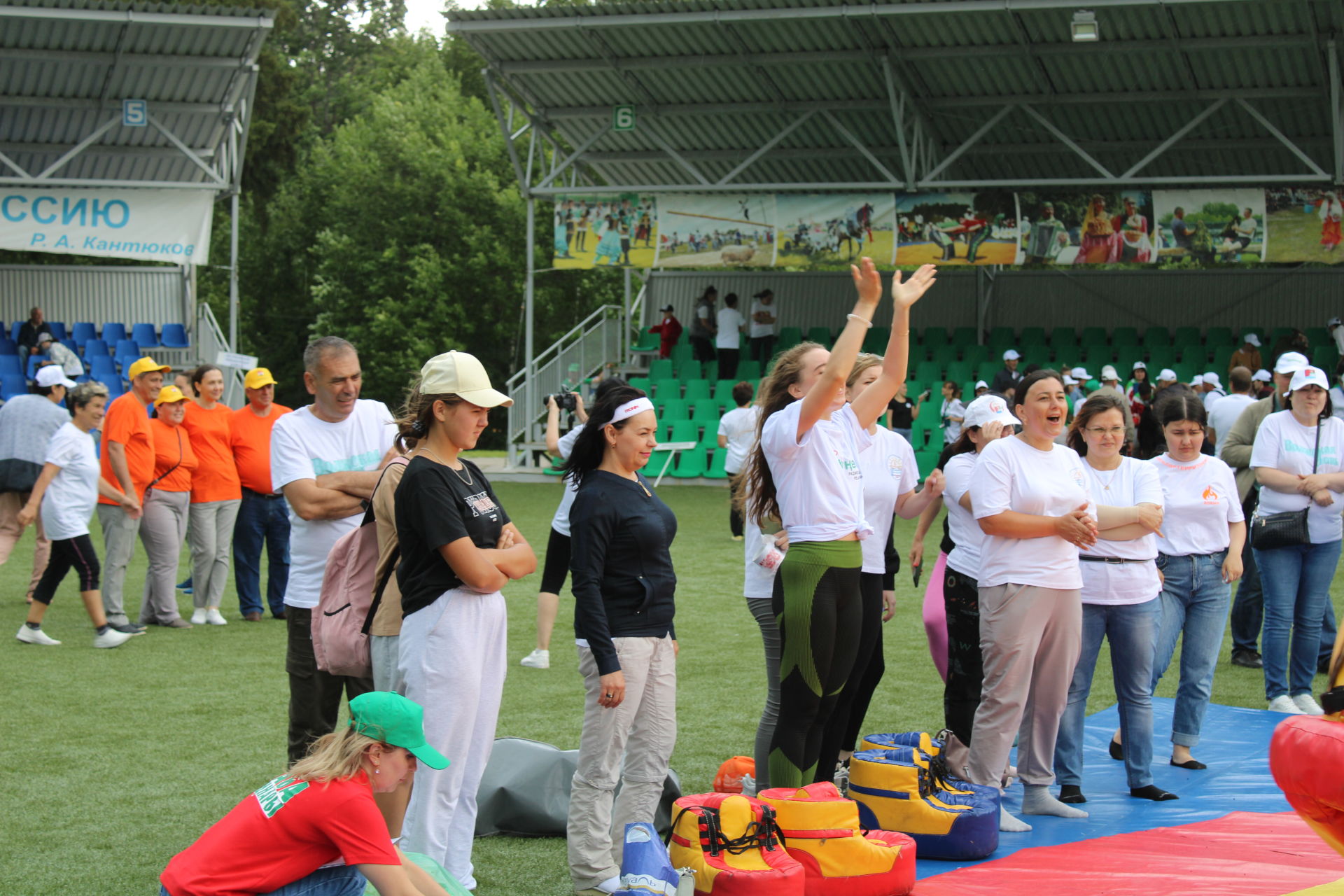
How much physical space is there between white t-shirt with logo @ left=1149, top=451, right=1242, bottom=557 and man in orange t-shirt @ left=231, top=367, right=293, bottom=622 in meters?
5.71

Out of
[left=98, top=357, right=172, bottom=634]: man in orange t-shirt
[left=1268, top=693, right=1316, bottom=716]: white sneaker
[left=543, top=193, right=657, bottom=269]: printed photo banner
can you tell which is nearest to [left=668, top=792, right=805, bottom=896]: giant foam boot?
[left=1268, top=693, right=1316, bottom=716]: white sneaker

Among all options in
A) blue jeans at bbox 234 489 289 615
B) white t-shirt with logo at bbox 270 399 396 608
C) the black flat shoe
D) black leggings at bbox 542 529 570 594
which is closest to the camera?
white t-shirt with logo at bbox 270 399 396 608

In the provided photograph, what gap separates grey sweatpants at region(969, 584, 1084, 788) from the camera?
4.80 m

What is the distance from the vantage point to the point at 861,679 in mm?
5055

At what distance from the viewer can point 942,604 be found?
550 cm

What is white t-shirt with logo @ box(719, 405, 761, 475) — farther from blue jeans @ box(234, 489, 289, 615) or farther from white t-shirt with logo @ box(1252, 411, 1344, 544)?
white t-shirt with logo @ box(1252, 411, 1344, 544)

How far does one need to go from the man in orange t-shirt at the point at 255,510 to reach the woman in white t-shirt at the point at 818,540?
548cm

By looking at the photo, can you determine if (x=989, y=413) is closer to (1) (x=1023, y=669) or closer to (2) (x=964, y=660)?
(2) (x=964, y=660)

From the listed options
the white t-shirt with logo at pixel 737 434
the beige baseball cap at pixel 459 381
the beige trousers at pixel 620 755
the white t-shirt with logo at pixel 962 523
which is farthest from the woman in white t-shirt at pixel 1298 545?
the white t-shirt with logo at pixel 737 434

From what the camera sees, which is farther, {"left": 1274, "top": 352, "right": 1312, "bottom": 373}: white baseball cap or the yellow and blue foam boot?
{"left": 1274, "top": 352, "right": 1312, "bottom": 373}: white baseball cap

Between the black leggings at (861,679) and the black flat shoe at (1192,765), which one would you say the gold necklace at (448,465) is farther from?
the black flat shoe at (1192,765)

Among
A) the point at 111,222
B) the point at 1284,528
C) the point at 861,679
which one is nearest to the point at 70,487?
the point at 861,679

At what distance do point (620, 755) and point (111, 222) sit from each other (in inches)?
730

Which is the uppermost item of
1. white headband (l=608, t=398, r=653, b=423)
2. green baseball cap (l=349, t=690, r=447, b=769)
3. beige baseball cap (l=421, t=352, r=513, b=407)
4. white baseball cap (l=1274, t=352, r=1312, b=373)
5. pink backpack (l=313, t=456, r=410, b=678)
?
white baseball cap (l=1274, t=352, r=1312, b=373)
